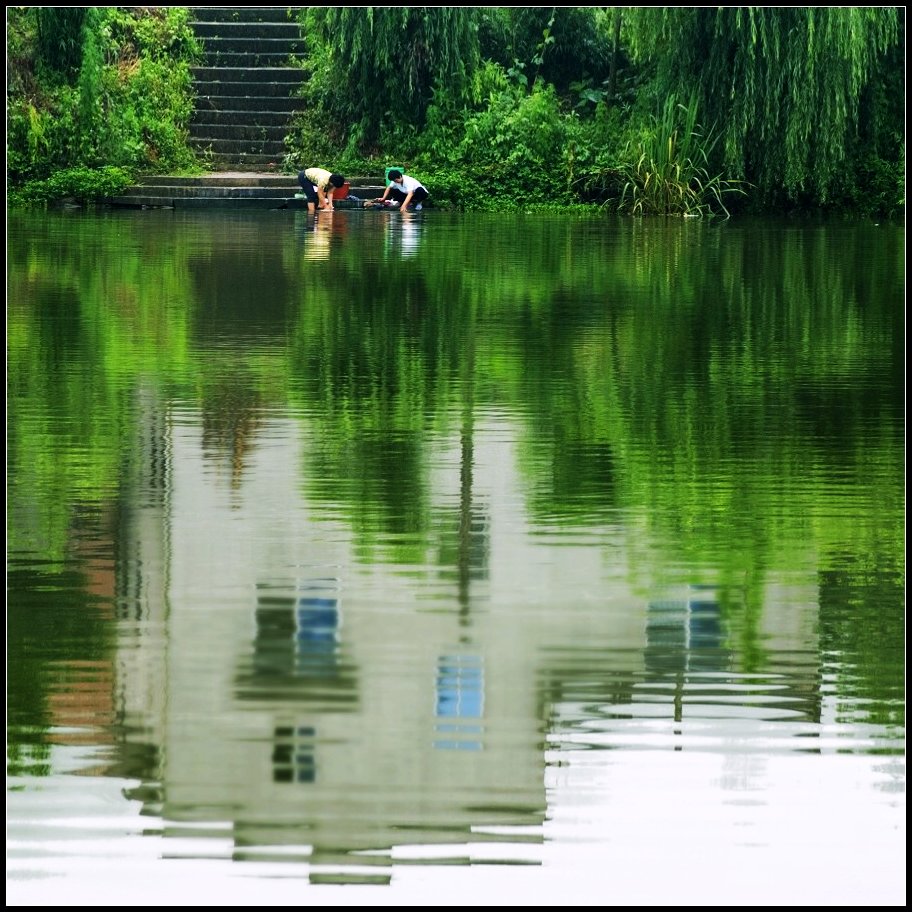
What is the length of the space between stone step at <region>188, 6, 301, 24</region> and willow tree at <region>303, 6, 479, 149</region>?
2.13m

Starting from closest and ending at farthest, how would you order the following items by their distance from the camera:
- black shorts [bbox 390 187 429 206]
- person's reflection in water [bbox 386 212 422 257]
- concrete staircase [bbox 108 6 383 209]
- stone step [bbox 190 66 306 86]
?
person's reflection in water [bbox 386 212 422 257], black shorts [bbox 390 187 429 206], concrete staircase [bbox 108 6 383 209], stone step [bbox 190 66 306 86]

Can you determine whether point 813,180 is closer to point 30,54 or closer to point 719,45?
point 719,45

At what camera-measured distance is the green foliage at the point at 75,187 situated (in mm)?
26578

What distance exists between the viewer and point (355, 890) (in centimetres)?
312

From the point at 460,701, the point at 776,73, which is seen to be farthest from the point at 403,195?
the point at 460,701

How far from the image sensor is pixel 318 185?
82.0ft

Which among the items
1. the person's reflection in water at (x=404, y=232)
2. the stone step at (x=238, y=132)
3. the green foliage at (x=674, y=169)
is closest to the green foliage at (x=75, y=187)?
the stone step at (x=238, y=132)

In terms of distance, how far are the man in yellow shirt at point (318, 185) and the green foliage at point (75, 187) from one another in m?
2.87

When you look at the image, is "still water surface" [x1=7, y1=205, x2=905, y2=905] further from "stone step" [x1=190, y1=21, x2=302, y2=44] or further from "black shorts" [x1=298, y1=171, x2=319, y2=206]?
"stone step" [x1=190, y1=21, x2=302, y2=44]

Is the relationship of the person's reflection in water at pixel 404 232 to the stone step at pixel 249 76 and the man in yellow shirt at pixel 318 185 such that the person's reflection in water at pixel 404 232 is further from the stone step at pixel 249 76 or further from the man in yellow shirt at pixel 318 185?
the stone step at pixel 249 76

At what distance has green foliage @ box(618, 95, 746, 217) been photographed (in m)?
26.2

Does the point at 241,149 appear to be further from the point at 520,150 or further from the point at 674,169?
the point at 674,169

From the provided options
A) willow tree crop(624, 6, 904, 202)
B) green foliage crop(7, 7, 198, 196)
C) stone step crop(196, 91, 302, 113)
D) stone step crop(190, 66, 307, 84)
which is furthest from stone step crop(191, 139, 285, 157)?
willow tree crop(624, 6, 904, 202)

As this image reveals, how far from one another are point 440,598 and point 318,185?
20473 millimetres
